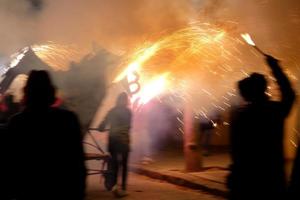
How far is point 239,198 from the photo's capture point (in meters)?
3.88

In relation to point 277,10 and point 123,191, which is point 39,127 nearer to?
point 123,191

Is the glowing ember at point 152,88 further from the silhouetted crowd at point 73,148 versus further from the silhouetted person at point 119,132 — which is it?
the silhouetted crowd at point 73,148

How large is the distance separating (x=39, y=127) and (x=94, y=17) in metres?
9.14

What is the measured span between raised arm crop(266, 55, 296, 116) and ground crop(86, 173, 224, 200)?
4.72 metres

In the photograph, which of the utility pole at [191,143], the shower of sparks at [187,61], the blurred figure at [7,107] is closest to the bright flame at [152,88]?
the shower of sparks at [187,61]

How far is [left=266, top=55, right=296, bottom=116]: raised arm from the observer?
400cm

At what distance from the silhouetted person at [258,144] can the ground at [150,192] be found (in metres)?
4.74

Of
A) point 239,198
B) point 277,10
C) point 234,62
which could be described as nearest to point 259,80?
point 239,198

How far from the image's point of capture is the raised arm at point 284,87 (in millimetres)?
3996

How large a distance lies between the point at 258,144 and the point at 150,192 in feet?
17.8

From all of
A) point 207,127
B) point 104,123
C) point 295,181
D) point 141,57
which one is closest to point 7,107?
point 104,123

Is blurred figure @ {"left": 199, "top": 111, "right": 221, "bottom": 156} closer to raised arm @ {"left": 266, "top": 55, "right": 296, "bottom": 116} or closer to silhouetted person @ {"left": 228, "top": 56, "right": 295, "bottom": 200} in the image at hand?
raised arm @ {"left": 266, "top": 55, "right": 296, "bottom": 116}

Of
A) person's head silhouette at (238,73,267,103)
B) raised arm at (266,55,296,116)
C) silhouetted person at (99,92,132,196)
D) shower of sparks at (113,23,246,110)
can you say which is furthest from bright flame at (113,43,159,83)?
person's head silhouette at (238,73,267,103)

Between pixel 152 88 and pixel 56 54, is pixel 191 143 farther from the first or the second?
pixel 56 54
